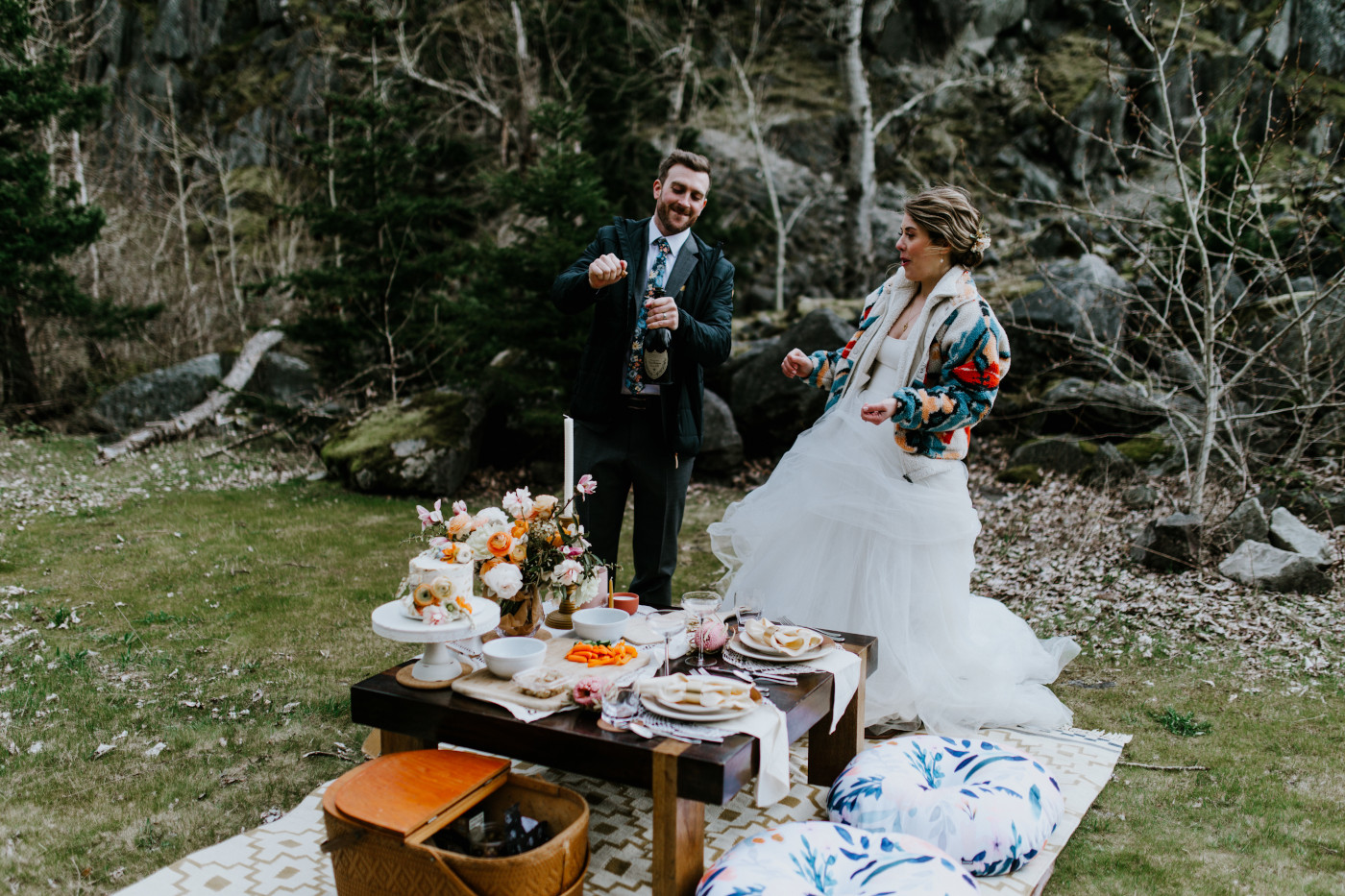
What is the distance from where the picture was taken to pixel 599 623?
2912mm

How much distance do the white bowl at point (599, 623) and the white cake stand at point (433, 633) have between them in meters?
0.35

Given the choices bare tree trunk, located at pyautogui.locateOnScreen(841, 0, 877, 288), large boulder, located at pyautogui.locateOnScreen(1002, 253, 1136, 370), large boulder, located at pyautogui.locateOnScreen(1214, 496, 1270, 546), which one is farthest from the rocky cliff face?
large boulder, located at pyautogui.locateOnScreen(1214, 496, 1270, 546)

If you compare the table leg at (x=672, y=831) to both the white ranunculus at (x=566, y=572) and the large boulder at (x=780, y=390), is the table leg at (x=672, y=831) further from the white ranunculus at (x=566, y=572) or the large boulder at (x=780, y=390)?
the large boulder at (x=780, y=390)

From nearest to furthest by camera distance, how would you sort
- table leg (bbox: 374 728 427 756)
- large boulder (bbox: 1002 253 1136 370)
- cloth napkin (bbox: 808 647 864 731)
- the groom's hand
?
1. table leg (bbox: 374 728 427 756)
2. cloth napkin (bbox: 808 647 864 731)
3. the groom's hand
4. large boulder (bbox: 1002 253 1136 370)

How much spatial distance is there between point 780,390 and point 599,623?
6.24m

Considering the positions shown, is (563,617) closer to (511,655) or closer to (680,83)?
(511,655)

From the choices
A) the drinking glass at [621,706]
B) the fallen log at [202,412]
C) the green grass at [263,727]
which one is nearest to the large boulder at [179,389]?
the fallen log at [202,412]

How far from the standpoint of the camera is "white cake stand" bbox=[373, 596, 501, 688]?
8.09 feet

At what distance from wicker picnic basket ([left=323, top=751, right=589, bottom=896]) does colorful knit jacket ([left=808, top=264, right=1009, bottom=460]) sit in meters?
1.91

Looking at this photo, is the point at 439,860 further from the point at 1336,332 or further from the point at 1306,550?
the point at 1336,332

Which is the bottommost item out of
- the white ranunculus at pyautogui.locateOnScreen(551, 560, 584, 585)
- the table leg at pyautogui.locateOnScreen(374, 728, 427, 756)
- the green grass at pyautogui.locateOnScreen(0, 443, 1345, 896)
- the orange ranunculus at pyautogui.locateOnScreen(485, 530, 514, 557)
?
the green grass at pyautogui.locateOnScreen(0, 443, 1345, 896)

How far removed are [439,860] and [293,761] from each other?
59.4 inches

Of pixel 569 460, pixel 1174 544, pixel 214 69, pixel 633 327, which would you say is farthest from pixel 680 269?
pixel 214 69

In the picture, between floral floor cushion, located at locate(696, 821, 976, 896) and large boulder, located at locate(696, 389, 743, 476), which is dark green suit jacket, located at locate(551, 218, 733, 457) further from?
large boulder, located at locate(696, 389, 743, 476)
